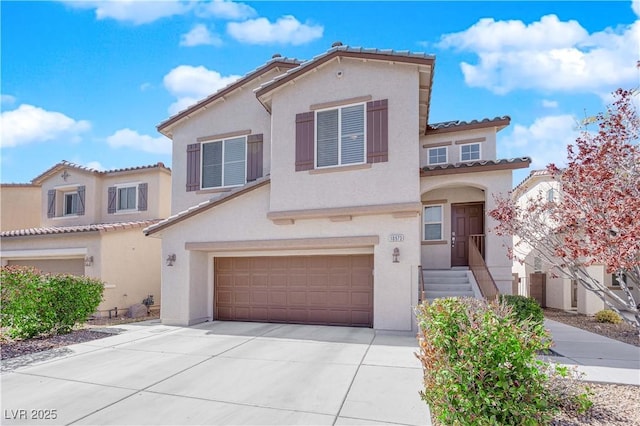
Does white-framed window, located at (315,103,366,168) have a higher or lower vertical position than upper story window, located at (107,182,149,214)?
higher

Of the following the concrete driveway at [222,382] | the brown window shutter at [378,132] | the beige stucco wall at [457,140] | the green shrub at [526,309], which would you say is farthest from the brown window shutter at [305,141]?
the green shrub at [526,309]

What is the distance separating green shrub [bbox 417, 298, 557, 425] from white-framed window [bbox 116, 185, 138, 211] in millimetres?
18133

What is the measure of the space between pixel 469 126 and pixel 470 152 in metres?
1.00

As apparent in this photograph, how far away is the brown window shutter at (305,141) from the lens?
36.3ft

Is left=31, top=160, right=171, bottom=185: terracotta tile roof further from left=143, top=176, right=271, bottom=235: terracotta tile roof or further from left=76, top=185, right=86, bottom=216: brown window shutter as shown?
left=143, top=176, right=271, bottom=235: terracotta tile roof

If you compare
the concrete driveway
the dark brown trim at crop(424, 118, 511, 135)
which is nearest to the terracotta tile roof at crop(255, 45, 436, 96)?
the dark brown trim at crop(424, 118, 511, 135)

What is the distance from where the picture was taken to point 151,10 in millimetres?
10469

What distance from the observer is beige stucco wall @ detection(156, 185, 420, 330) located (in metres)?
10.1

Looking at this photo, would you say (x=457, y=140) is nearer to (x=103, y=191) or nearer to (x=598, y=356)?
(x=598, y=356)

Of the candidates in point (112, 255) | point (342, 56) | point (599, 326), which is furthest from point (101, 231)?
point (599, 326)

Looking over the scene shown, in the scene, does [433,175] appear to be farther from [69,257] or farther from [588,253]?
[69,257]

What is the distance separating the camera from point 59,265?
16.4m

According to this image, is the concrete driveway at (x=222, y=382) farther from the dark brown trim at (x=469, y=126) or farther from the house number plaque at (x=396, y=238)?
the dark brown trim at (x=469, y=126)

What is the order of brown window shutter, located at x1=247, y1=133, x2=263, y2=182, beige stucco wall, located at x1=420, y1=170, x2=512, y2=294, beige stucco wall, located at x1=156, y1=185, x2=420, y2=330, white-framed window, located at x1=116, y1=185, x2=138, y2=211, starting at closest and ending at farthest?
beige stucco wall, located at x1=156, y1=185, x2=420, y2=330, beige stucco wall, located at x1=420, y1=170, x2=512, y2=294, brown window shutter, located at x1=247, y1=133, x2=263, y2=182, white-framed window, located at x1=116, y1=185, x2=138, y2=211
